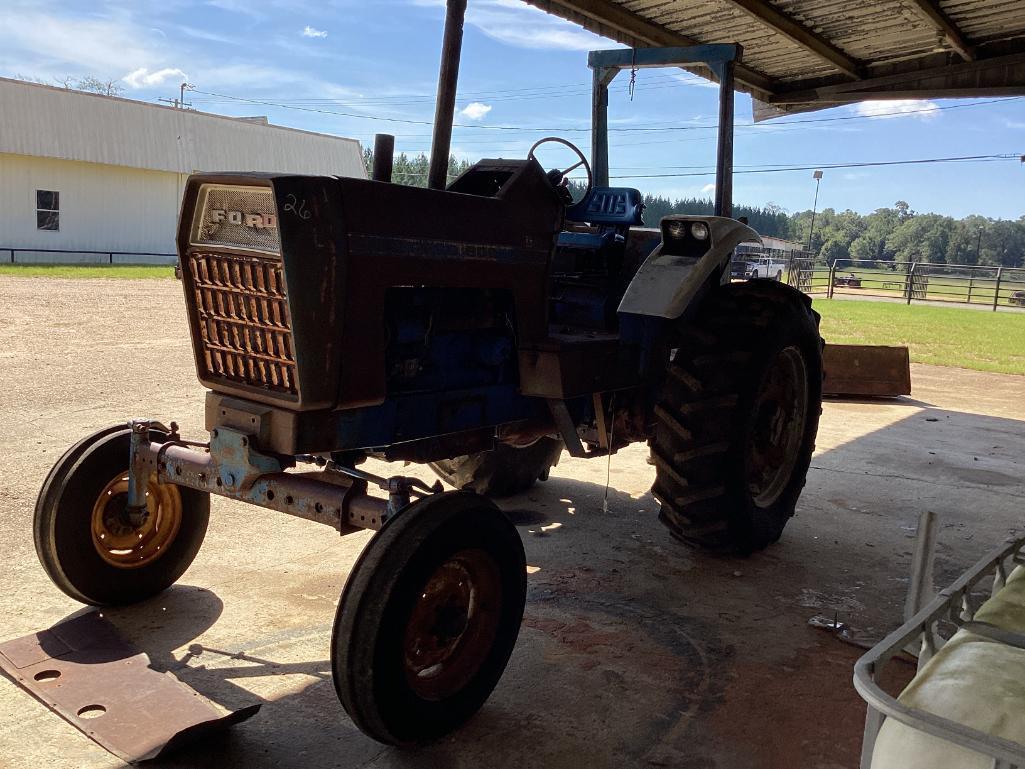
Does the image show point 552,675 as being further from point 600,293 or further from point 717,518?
point 600,293

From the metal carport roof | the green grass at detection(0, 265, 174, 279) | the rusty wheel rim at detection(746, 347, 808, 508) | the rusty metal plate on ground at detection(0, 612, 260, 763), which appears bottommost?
the rusty metal plate on ground at detection(0, 612, 260, 763)

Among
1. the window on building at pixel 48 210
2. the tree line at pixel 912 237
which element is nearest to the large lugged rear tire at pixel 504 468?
the window on building at pixel 48 210

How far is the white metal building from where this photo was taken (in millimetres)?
26906

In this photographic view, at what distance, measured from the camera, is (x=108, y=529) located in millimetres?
3910

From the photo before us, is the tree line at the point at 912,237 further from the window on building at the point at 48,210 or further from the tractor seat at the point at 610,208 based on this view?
the tractor seat at the point at 610,208

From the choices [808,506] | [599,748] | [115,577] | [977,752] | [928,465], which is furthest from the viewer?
[928,465]

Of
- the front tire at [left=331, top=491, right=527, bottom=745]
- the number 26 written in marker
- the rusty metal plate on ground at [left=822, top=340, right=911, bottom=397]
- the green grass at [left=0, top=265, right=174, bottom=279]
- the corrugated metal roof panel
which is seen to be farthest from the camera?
the corrugated metal roof panel

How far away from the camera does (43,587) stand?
411 cm

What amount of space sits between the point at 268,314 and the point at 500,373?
3.69 feet

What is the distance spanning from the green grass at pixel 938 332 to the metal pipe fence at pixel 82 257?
1774 centimetres

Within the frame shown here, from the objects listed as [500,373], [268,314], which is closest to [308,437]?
[268,314]

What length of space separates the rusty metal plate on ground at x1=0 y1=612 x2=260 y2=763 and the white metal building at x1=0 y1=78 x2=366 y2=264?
85.1 feet

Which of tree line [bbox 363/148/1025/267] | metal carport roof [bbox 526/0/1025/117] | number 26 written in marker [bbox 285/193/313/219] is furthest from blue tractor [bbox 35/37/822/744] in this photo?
tree line [bbox 363/148/1025/267]

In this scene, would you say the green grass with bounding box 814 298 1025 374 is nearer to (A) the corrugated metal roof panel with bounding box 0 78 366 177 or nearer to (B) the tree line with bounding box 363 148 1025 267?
(A) the corrugated metal roof panel with bounding box 0 78 366 177
